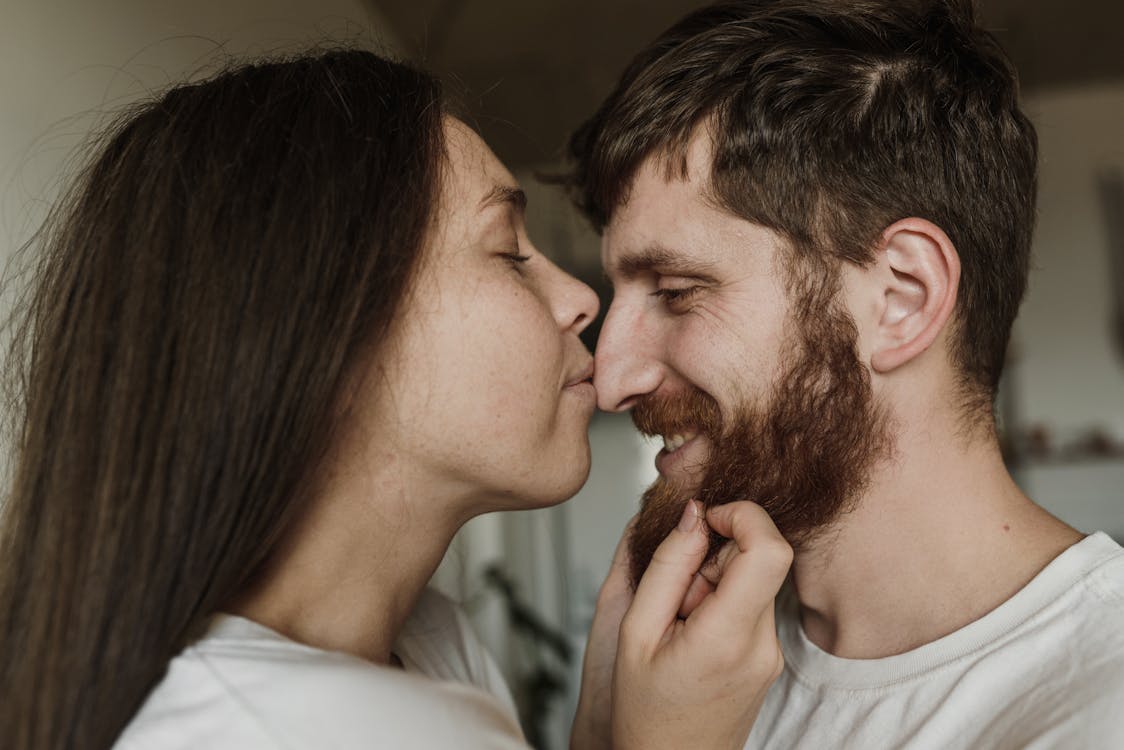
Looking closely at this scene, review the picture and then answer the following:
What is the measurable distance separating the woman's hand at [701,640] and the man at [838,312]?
6 cm

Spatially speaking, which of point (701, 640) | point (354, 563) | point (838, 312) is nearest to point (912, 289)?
point (838, 312)

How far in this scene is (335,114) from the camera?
1145mm

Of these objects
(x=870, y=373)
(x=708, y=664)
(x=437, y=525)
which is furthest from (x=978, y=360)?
(x=437, y=525)

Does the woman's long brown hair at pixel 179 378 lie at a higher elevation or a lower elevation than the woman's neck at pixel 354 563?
higher

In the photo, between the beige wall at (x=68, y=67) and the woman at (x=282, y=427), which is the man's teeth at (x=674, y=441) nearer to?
the woman at (x=282, y=427)

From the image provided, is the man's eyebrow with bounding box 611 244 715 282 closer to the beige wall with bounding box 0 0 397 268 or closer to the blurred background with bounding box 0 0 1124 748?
the beige wall with bounding box 0 0 397 268

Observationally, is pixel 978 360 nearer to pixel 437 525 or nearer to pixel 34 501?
pixel 437 525

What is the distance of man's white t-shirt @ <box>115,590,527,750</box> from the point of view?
34.8 inches

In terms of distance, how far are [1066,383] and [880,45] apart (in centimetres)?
363

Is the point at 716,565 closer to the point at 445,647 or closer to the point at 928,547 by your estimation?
the point at 928,547

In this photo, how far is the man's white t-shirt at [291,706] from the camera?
88cm

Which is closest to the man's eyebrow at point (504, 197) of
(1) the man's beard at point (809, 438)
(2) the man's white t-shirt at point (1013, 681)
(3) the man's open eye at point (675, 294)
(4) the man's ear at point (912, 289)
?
(3) the man's open eye at point (675, 294)

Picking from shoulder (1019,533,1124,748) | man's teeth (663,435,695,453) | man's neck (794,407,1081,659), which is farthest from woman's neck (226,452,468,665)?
shoulder (1019,533,1124,748)

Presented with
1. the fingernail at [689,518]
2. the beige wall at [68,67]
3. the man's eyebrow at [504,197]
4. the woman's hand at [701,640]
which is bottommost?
the woman's hand at [701,640]
